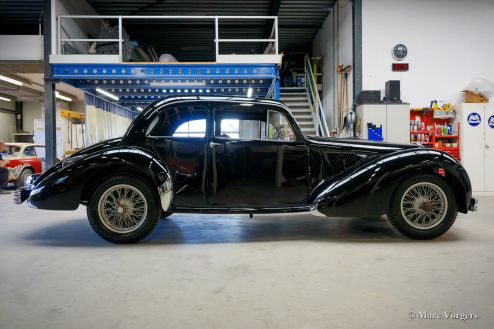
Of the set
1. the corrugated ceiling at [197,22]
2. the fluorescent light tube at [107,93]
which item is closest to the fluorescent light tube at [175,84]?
the fluorescent light tube at [107,93]

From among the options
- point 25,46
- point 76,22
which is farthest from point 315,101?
point 25,46

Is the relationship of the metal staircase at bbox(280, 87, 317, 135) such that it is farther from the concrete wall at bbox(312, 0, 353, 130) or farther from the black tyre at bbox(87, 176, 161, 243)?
the black tyre at bbox(87, 176, 161, 243)

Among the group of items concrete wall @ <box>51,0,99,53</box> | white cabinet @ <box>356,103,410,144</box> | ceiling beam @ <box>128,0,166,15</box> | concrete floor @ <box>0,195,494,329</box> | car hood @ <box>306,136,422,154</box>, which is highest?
ceiling beam @ <box>128,0,166,15</box>

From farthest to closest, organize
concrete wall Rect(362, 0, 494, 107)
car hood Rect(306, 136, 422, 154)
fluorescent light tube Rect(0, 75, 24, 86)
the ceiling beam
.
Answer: fluorescent light tube Rect(0, 75, 24, 86), the ceiling beam, concrete wall Rect(362, 0, 494, 107), car hood Rect(306, 136, 422, 154)

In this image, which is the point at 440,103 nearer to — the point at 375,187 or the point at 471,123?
the point at 471,123

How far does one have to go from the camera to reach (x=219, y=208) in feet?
12.5

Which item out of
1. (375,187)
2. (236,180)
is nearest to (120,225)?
(236,180)

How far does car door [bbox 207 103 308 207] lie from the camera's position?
12.5 ft

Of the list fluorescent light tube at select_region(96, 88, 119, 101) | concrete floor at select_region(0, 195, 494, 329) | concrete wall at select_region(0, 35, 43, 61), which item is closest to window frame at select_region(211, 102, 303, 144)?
concrete floor at select_region(0, 195, 494, 329)

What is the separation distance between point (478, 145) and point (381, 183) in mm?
6510

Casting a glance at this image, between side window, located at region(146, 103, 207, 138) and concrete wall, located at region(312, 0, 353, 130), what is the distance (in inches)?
286

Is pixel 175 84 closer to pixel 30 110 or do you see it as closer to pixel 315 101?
pixel 315 101

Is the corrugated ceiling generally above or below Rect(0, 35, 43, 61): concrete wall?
above

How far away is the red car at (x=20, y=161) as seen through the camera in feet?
32.6
